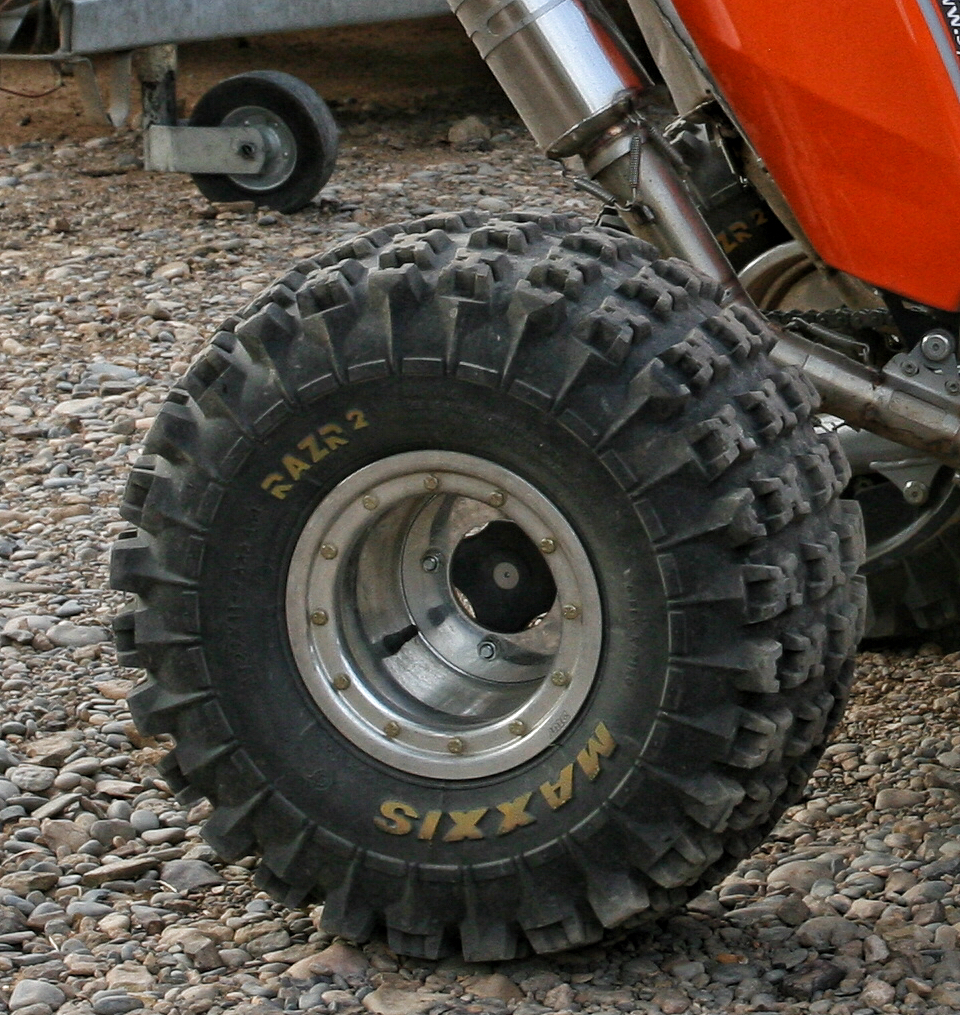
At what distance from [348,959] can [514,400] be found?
952mm

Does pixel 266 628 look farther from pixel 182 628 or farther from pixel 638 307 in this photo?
pixel 638 307

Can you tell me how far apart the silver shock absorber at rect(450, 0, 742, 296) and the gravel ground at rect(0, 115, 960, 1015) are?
1.09m

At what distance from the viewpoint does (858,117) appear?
281 cm

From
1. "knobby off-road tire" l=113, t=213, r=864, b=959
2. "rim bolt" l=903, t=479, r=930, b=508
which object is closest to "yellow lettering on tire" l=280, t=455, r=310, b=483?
"knobby off-road tire" l=113, t=213, r=864, b=959

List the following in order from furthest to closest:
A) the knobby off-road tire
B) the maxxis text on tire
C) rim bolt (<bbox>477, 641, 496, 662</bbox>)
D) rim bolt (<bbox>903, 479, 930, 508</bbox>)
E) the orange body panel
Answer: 1. the maxxis text on tire
2. rim bolt (<bbox>903, 479, 930, 508</bbox>)
3. rim bolt (<bbox>477, 641, 496, 662</bbox>)
4. the orange body panel
5. the knobby off-road tire

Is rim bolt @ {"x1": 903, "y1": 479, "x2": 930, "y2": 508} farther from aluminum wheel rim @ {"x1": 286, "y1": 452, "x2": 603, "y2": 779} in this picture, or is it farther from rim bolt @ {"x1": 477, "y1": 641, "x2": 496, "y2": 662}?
rim bolt @ {"x1": 477, "y1": 641, "x2": 496, "y2": 662}

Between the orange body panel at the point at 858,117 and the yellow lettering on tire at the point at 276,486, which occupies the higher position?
the orange body panel at the point at 858,117

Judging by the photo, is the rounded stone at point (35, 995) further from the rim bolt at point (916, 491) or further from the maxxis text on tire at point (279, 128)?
the maxxis text on tire at point (279, 128)

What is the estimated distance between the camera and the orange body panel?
2.75 metres

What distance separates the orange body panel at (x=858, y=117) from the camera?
275 centimetres

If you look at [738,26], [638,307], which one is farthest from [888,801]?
[738,26]

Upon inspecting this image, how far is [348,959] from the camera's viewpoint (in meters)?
2.78

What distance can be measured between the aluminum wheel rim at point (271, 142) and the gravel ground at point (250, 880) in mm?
2577

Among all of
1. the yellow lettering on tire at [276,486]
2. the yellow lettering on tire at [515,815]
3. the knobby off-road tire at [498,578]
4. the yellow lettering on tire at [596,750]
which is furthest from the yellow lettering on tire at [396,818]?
the yellow lettering on tire at [276,486]
